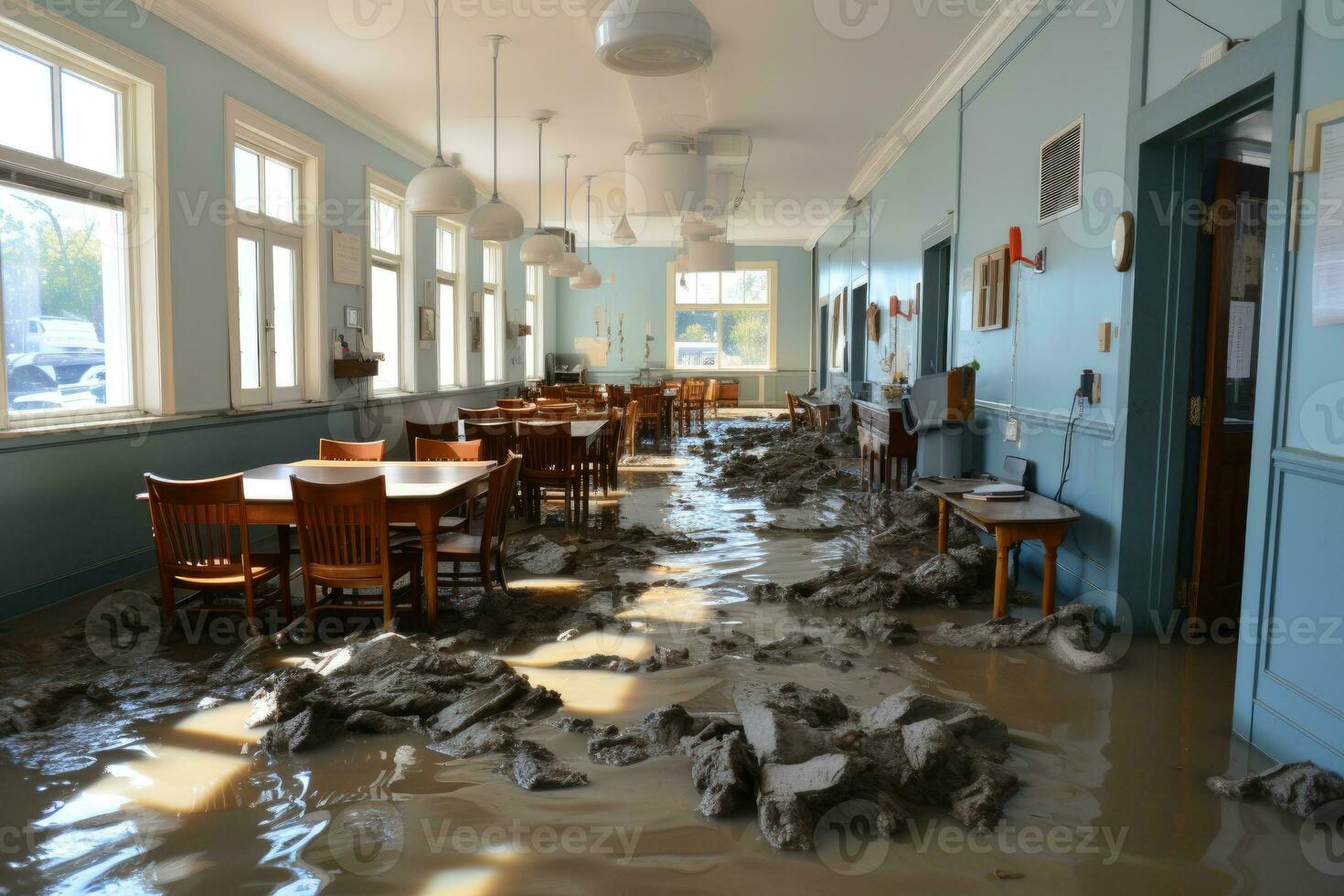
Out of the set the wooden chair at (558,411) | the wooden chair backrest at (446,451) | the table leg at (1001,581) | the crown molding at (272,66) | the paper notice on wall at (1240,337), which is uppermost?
the crown molding at (272,66)

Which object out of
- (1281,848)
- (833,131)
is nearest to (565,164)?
(833,131)

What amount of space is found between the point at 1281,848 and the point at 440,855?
2105mm

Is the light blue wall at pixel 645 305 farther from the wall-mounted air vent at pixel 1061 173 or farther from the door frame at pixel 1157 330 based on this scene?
the door frame at pixel 1157 330

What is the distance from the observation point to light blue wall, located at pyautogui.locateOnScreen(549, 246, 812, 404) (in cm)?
1723

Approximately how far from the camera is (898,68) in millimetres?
6609

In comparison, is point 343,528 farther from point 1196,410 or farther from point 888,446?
point 888,446

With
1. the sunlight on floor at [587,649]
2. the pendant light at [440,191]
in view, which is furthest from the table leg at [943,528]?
the pendant light at [440,191]

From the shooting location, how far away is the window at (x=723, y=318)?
57.0 feet

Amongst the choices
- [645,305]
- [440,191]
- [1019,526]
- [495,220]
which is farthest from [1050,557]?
[645,305]

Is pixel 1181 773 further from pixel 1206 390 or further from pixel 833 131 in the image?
pixel 833 131

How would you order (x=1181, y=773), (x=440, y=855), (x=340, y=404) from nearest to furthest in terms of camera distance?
1. (x=440, y=855)
2. (x=1181, y=773)
3. (x=340, y=404)

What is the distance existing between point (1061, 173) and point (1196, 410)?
1489 millimetres

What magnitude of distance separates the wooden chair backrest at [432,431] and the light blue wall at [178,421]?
1.05 m

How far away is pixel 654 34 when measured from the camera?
122 inches
